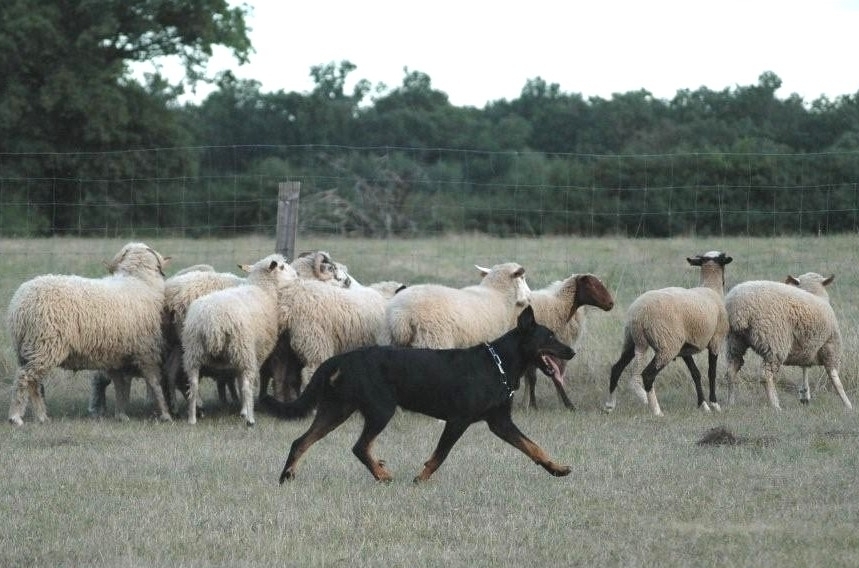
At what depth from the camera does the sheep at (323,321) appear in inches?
461

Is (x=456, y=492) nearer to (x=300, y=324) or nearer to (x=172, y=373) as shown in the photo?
(x=300, y=324)

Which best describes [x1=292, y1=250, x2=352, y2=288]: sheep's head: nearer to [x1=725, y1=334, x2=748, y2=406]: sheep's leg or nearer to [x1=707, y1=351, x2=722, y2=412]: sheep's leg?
[x1=707, y1=351, x2=722, y2=412]: sheep's leg

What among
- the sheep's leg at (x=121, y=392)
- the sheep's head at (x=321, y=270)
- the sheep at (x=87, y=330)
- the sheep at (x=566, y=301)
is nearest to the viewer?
the sheep at (x=87, y=330)

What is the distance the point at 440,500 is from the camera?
727cm

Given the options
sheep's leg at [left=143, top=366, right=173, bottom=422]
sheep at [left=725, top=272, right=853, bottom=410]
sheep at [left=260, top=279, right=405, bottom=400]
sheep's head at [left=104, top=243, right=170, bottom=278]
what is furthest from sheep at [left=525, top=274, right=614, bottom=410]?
sheep's head at [left=104, top=243, right=170, bottom=278]

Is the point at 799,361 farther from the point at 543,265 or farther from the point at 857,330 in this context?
the point at 543,265

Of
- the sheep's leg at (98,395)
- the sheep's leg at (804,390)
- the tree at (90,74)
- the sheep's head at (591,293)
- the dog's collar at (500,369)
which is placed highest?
the tree at (90,74)

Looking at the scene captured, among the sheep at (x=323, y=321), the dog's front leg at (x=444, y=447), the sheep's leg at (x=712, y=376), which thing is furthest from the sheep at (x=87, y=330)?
the sheep's leg at (x=712, y=376)

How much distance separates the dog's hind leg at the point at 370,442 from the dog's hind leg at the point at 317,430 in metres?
0.17

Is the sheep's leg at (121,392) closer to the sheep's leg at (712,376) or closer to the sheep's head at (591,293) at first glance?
the sheep's head at (591,293)

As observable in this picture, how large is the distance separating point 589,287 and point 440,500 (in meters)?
5.98

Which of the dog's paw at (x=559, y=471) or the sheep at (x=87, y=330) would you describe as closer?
the dog's paw at (x=559, y=471)

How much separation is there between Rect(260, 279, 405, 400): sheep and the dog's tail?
11.0 ft

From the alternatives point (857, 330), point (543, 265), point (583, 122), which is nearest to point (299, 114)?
point (583, 122)
